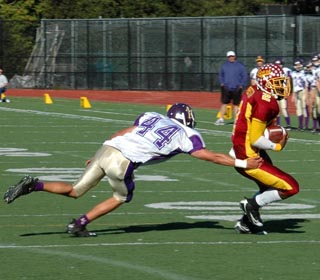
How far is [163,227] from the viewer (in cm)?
1208

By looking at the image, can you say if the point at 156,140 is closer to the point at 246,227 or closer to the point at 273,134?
the point at 273,134

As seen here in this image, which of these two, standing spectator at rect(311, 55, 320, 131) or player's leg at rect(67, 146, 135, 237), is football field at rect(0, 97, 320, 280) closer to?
player's leg at rect(67, 146, 135, 237)

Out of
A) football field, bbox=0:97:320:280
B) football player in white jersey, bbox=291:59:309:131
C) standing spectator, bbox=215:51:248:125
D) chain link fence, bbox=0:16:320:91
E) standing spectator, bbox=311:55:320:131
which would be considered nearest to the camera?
football field, bbox=0:97:320:280

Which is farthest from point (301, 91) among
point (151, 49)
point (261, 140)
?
point (151, 49)

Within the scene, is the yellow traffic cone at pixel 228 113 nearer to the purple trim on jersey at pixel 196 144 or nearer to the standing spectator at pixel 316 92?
the standing spectator at pixel 316 92

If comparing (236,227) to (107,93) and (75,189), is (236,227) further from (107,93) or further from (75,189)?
(107,93)

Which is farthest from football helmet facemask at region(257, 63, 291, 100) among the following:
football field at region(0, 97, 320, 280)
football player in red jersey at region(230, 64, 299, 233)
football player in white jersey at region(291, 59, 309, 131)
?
football player in white jersey at region(291, 59, 309, 131)

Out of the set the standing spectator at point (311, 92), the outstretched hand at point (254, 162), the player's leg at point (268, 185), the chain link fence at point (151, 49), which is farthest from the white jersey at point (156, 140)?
the chain link fence at point (151, 49)

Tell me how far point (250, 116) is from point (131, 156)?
1248mm

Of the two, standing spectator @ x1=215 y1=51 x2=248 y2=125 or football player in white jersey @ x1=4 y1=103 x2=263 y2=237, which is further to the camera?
standing spectator @ x1=215 y1=51 x2=248 y2=125

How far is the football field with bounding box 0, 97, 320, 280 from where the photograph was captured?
9.55 metres

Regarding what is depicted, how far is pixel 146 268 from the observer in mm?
9562

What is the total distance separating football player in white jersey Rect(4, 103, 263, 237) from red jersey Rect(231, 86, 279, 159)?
8.8 inches

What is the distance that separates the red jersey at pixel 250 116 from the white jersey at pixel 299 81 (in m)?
15.6
